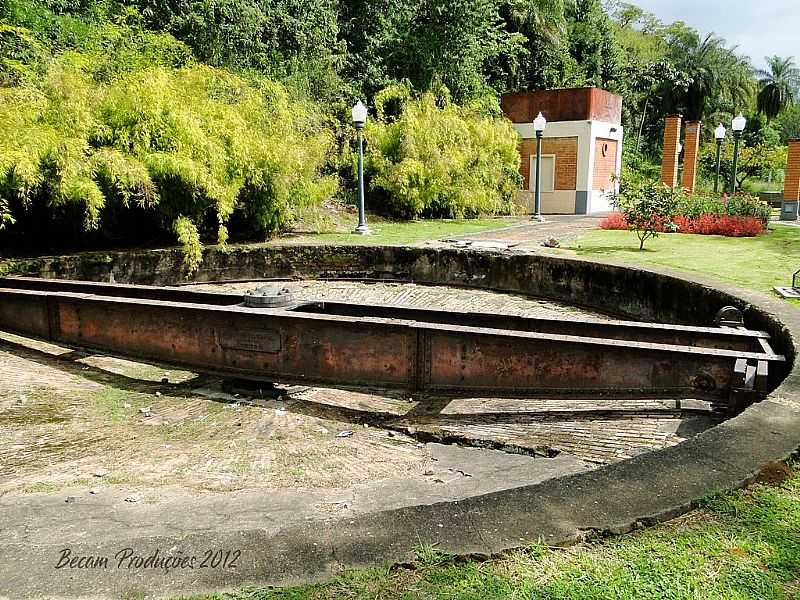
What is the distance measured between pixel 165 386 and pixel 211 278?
5.89 metres

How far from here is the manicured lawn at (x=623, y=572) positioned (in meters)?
1.94

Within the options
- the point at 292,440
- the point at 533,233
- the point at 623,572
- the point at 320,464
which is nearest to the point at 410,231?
the point at 533,233

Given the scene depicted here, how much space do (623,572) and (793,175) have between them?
2387cm

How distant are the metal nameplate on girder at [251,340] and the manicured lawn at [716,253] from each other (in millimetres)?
5933

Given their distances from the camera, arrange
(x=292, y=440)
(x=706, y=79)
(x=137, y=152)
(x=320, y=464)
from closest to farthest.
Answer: (x=320, y=464) < (x=292, y=440) < (x=137, y=152) < (x=706, y=79)

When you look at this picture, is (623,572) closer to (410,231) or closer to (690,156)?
(410,231)

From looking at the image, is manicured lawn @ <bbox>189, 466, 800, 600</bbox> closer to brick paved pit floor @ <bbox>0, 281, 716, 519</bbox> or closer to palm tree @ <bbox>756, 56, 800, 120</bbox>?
brick paved pit floor @ <bbox>0, 281, 716, 519</bbox>

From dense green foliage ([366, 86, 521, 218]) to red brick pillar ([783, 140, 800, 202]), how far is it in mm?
9243

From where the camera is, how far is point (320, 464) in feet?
13.9

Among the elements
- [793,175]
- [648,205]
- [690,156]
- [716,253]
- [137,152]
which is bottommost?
[716,253]

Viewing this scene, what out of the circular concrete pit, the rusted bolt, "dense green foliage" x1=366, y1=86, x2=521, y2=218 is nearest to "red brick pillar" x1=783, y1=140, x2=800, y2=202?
"dense green foliage" x1=366, y1=86, x2=521, y2=218

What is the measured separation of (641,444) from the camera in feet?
14.3

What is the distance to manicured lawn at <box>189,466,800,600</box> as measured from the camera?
1.94 m

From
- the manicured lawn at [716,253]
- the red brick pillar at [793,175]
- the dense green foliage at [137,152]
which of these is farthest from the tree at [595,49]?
the dense green foliage at [137,152]
